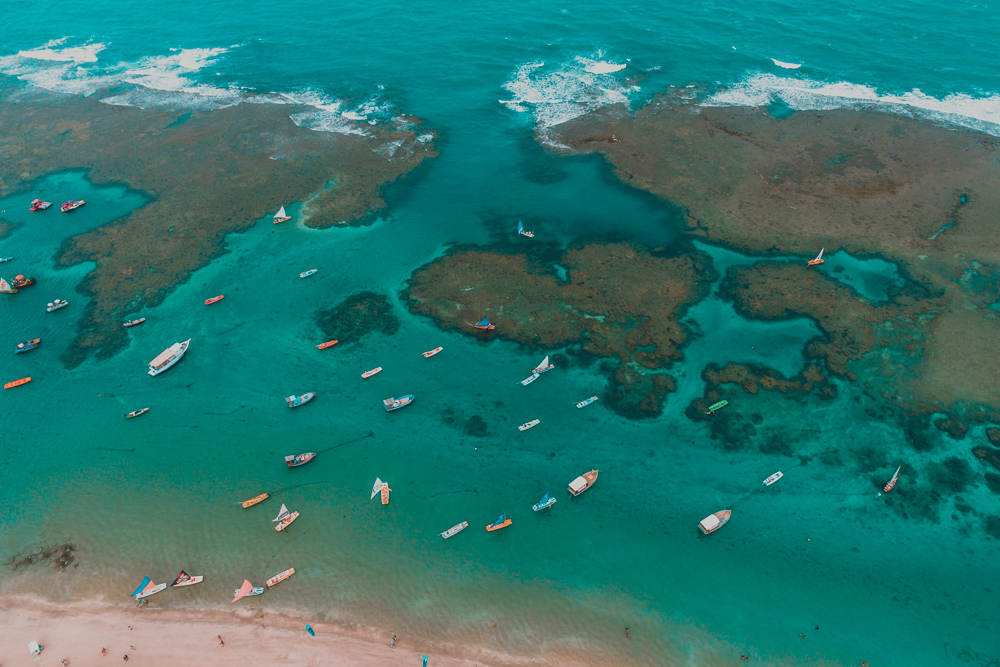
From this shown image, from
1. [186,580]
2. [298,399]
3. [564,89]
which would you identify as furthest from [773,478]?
[564,89]

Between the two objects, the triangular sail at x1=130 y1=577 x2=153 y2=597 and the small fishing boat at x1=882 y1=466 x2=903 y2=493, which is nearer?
the triangular sail at x1=130 y1=577 x2=153 y2=597

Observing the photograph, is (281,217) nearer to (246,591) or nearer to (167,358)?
(167,358)

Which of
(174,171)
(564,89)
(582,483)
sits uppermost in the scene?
(564,89)

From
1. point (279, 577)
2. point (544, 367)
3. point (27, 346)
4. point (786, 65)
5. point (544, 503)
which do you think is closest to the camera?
point (279, 577)

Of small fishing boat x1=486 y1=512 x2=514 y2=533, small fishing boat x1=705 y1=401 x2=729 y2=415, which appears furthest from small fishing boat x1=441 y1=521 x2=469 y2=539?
small fishing boat x1=705 y1=401 x2=729 y2=415

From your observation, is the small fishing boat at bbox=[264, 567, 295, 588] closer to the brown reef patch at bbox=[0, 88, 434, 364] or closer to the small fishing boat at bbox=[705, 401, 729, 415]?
the brown reef patch at bbox=[0, 88, 434, 364]

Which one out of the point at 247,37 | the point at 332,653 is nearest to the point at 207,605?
the point at 332,653
